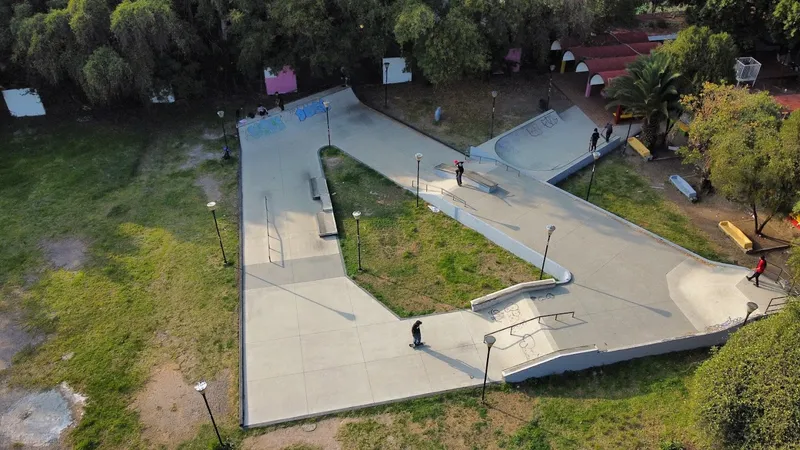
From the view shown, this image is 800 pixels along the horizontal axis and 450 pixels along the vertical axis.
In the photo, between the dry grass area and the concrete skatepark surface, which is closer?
the concrete skatepark surface

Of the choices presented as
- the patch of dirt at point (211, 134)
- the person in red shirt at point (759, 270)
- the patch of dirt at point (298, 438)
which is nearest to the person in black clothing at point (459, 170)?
the person in red shirt at point (759, 270)

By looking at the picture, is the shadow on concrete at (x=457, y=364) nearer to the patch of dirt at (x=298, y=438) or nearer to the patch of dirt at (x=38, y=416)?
the patch of dirt at (x=298, y=438)

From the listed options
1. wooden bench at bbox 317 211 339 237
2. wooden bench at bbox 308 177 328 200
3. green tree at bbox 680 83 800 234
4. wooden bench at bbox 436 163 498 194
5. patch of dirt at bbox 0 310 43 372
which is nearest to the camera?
patch of dirt at bbox 0 310 43 372

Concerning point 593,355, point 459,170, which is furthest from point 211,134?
point 593,355

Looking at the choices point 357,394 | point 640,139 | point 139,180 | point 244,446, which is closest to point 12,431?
point 244,446

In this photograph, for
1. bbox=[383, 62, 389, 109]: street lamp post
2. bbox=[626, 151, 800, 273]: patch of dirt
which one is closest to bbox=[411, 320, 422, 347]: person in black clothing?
bbox=[626, 151, 800, 273]: patch of dirt

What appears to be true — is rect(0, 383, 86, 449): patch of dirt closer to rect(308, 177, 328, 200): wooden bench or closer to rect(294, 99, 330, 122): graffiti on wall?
rect(308, 177, 328, 200): wooden bench

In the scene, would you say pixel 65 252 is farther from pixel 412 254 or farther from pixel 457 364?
pixel 457 364

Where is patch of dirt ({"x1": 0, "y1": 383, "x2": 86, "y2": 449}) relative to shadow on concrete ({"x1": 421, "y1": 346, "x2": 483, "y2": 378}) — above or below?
below
